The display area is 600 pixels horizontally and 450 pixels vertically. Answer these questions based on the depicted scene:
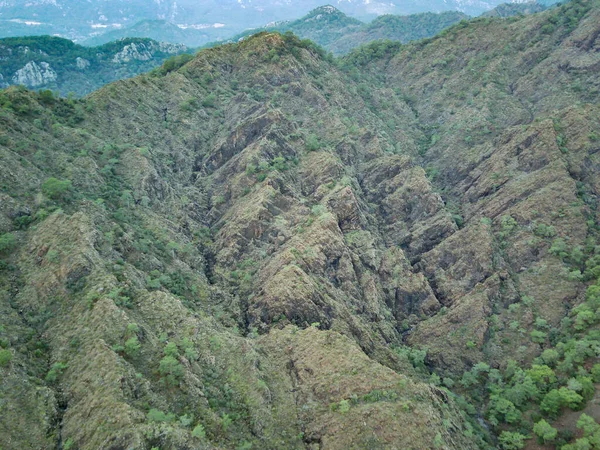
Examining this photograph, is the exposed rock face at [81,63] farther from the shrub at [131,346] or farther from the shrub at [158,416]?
the shrub at [158,416]

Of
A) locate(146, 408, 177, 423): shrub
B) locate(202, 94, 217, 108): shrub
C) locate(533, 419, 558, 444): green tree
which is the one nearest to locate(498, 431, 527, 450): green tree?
locate(533, 419, 558, 444): green tree

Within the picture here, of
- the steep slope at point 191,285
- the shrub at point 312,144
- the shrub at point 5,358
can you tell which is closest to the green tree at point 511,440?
the steep slope at point 191,285

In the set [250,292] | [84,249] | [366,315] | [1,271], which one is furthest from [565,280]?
[1,271]

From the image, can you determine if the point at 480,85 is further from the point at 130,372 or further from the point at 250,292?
the point at 130,372

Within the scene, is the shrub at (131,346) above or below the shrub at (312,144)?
below

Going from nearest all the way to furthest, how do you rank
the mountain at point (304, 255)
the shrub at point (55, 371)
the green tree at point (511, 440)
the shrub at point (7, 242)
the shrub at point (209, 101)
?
→ the shrub at point (55, 371), the mountain at point (304, 255), the shrub at point (7, 242), the green tree at point (511, 440), the shrub at point (209, 101)

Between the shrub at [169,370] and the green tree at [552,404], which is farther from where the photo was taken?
the green tree at [552,404]
